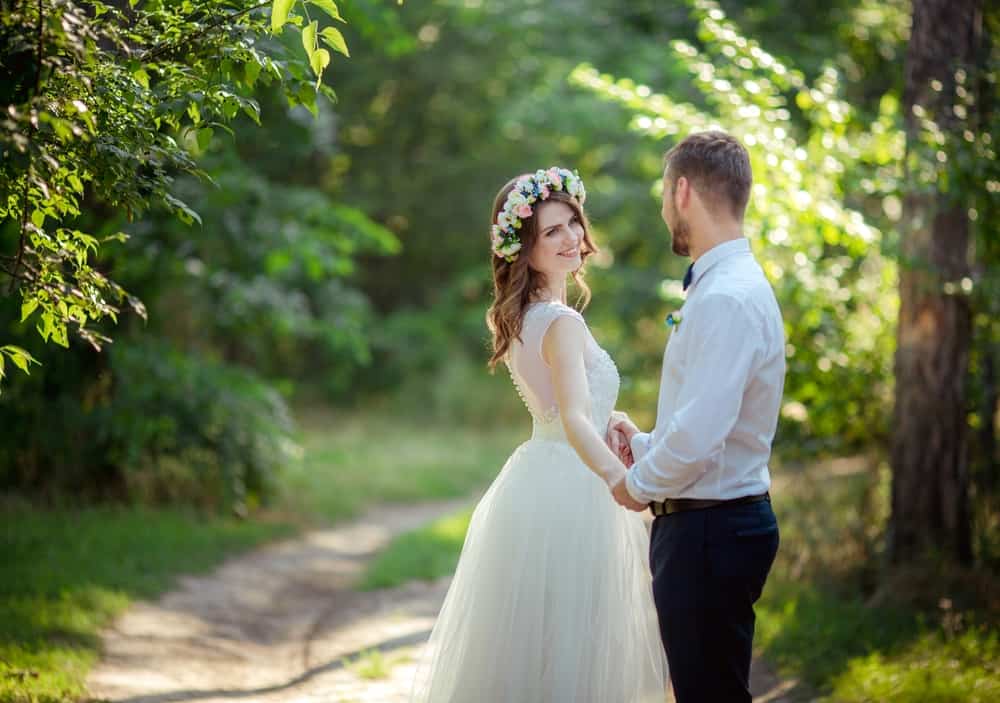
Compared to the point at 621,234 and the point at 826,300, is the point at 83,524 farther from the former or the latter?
the point at 621,234

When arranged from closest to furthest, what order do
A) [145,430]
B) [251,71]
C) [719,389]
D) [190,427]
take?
[719,389] → [251,71] → [145,430] → [190,427]

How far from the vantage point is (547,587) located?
3.49 m

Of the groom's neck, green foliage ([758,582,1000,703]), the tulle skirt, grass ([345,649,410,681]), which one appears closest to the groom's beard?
the groom's neck

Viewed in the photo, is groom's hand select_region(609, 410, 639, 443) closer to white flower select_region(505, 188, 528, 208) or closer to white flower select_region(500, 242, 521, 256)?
white flower select_region(500, 242, 521, 256)

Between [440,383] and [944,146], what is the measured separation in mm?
13801

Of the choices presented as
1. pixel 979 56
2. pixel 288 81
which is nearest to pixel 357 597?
pixel 288 81

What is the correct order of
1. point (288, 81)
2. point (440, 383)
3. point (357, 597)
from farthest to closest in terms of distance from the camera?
point (440, 383), point (357, 597), point (288, 81)

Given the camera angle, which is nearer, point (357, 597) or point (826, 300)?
point (826, 300)

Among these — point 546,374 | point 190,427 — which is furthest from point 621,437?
point 190,427

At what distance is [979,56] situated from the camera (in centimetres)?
581

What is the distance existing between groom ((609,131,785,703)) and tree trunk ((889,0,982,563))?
3.23m

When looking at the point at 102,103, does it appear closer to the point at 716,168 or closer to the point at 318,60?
the point at 318,60

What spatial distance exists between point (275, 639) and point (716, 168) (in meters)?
4.36

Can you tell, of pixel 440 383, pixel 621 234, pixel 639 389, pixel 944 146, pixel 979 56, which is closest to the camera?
pixel 944 146
